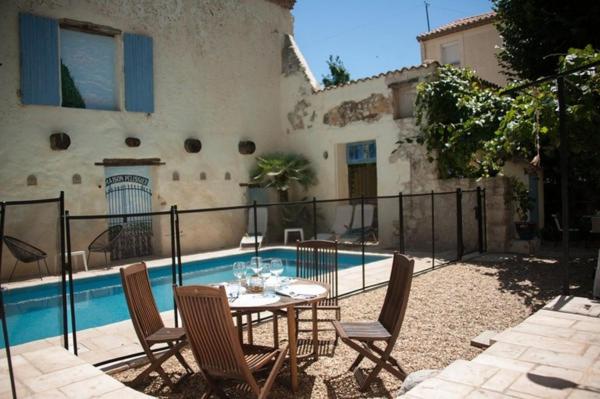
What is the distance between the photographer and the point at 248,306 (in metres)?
3.19

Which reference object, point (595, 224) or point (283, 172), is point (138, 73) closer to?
point (283, 172)

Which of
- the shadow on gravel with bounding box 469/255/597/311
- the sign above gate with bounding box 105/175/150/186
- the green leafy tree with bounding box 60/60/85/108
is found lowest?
the shadow on gravel with bounding box 469/255/597/311

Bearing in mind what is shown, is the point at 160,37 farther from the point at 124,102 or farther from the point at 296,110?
the point at 296,110

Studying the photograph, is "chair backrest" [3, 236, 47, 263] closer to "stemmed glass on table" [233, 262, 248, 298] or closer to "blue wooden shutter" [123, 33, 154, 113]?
"blue wooden shutter" [123, 33, 154, 113]

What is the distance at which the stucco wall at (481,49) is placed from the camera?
15.6 metres

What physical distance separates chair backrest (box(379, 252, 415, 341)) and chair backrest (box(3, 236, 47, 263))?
6.85 metres

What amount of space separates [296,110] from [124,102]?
4918 mm

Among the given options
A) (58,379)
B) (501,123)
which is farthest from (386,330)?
(501,123)

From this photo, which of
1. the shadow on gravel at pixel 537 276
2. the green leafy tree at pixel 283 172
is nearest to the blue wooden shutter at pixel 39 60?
the green leafy tree at pixel 283 172

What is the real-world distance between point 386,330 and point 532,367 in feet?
3.65

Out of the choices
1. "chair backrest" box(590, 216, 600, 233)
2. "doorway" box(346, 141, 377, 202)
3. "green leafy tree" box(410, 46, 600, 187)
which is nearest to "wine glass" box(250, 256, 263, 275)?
"green leafy tree" box(410, 46, 600, 187)

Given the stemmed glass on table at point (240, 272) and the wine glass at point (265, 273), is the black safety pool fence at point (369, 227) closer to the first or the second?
the wine glass at point (265, 273)

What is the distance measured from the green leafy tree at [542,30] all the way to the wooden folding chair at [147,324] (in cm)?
809

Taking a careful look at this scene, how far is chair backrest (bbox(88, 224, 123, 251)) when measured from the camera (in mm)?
9211
